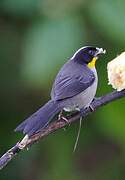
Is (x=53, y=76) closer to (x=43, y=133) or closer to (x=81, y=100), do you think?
(x=81, y=100)

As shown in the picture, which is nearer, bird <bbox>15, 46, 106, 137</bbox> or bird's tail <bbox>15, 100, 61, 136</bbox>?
bird's tail <bbox>15, 100, 61, 136</bbox>

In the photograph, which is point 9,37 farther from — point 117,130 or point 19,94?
point 117,130

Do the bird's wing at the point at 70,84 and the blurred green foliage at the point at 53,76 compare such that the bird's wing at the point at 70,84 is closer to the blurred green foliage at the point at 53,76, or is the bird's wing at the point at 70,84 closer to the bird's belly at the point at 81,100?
the bird's belly at the point at 81,100

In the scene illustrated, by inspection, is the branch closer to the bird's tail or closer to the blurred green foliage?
the bird's tail

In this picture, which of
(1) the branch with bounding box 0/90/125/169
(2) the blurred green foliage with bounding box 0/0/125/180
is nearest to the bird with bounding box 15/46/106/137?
(1) the branch with bounding box 0/90/125/169

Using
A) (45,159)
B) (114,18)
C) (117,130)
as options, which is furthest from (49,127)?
(45,159)

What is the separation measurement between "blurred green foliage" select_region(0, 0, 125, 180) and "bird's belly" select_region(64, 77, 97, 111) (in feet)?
2.19

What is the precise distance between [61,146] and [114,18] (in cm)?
83

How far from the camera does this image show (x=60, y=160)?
125 inches

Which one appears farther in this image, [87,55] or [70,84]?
[87,55]

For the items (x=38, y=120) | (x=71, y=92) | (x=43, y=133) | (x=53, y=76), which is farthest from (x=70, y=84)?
(x=53, y=76)

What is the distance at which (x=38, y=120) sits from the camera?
1670 millimetres

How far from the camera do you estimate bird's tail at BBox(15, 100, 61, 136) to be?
1.55 m

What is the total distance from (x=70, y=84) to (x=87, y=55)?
27 cm
